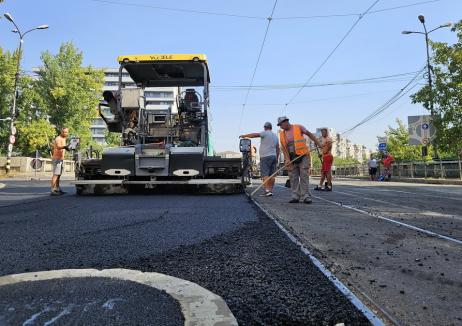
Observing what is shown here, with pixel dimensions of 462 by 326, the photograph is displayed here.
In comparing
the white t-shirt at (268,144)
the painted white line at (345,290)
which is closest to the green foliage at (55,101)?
the white t-shirt at (268,144)

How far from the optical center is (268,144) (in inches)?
399

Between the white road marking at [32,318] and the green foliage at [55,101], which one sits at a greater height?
the green foliage at [55,101]

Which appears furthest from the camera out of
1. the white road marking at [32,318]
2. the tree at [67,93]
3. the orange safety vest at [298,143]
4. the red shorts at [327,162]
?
the tree at [67,93]

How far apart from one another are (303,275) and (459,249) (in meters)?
1.85

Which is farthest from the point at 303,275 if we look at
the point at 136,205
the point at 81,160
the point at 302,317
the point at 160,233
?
the point at 81,160

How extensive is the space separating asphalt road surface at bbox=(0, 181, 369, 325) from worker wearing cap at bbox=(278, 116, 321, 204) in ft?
7.13

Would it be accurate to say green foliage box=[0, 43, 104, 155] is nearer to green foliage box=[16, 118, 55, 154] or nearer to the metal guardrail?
green foliage box=[16, 118, 55, 154]

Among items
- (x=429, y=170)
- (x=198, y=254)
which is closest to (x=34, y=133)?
(x=429, y=170)

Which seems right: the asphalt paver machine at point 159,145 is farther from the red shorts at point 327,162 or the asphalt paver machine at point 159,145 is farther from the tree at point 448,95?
the tree at point 448,95

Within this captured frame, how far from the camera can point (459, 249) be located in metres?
3.77

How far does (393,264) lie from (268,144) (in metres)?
7.03

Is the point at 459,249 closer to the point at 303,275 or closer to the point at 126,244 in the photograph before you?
the point at 303,275

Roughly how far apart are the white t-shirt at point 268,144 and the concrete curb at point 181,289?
7.53 metres

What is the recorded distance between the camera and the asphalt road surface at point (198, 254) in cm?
220
